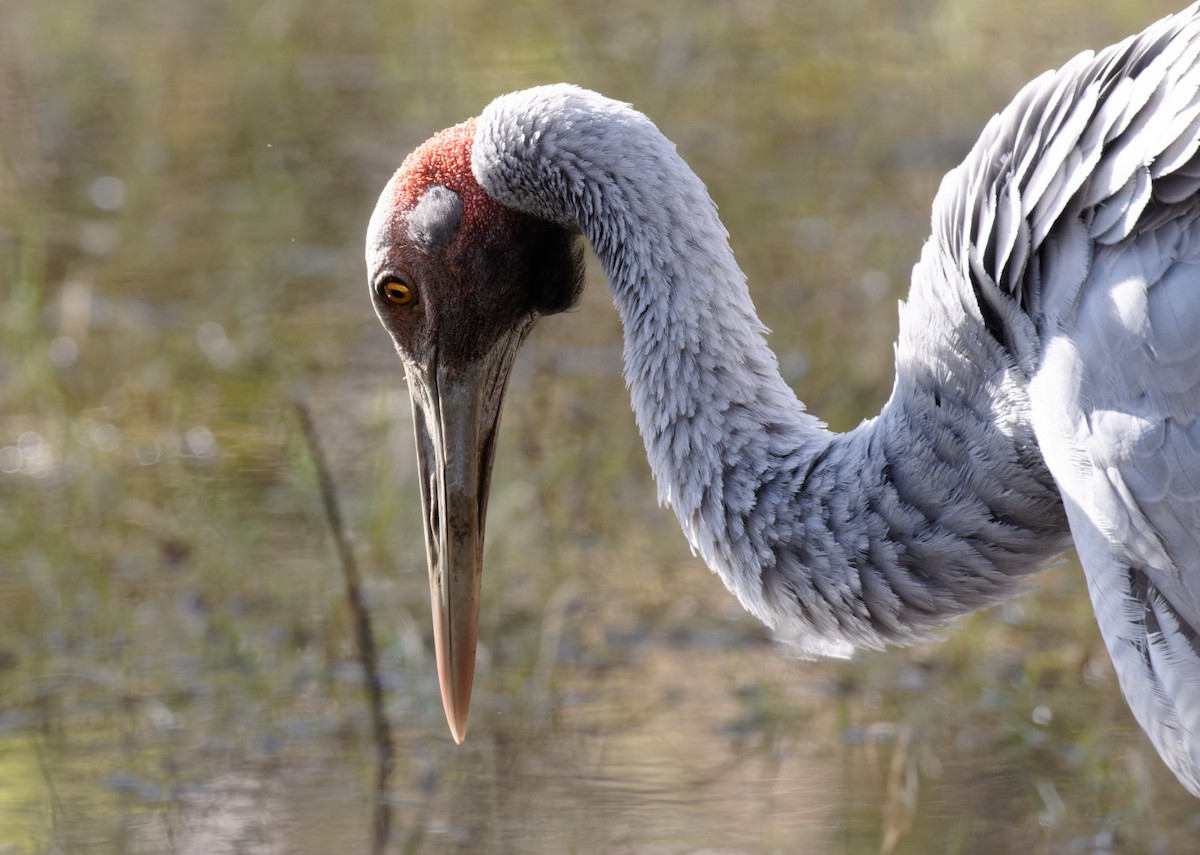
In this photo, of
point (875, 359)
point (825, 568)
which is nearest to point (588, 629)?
point (875, 359)

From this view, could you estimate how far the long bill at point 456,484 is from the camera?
3582 millimetres

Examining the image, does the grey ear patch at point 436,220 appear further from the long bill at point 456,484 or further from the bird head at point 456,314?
the long bill at point 456,484

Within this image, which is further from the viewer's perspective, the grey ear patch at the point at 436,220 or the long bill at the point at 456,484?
the long bill at the point at 456,484

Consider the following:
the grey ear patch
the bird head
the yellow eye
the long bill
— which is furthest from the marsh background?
the grey ear patch

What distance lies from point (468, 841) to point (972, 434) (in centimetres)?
162

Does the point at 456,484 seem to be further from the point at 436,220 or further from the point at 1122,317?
the point at 1122,317

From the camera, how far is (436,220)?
3.47 metres

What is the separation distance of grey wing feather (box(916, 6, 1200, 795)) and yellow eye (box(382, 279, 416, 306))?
3.58 feet

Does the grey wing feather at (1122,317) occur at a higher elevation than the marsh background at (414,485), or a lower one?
higher

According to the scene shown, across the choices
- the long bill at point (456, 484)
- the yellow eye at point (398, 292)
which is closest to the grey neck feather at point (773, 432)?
the yellow eye at point (398, 292)

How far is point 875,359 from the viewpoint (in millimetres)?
5859

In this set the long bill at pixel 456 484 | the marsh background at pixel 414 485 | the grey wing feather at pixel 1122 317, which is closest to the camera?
the grey wing feather at pixel 1122 317

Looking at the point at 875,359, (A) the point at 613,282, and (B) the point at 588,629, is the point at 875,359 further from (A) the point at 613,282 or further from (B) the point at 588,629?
(A) the point at 613,282

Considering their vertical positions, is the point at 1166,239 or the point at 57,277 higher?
the point at 1166,239
